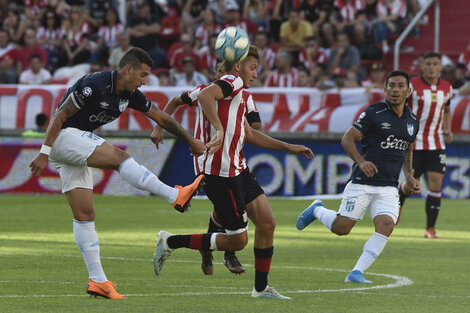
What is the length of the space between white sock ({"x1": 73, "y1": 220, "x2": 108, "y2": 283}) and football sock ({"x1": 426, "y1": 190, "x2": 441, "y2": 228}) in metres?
6.83

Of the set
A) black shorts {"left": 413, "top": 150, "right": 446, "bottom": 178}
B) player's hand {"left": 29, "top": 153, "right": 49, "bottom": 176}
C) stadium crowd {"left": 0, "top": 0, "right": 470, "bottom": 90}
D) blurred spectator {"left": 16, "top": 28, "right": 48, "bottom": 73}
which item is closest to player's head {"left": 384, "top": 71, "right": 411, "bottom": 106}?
player's hand {"left": 29, "top": 153, "right": 49, "bottom": 176}

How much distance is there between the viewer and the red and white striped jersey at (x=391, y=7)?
2395 centimetres

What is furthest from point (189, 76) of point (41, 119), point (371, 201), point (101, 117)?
point (101, 117)

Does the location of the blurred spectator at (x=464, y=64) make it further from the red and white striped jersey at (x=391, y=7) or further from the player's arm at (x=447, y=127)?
the player's arm at (x=447, y=127)

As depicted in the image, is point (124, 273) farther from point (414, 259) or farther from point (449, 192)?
point (449, 192)

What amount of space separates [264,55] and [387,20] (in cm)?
282

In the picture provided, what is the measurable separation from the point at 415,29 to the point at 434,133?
34.4ft

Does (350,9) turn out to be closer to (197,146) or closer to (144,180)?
(197,146)

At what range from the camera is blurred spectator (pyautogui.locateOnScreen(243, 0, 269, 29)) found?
83.4 ft

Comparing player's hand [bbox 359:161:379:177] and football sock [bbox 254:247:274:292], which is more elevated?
player's hand [bbox 359:161:379:177]

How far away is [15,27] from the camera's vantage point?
2675cm

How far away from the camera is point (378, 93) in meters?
20.9

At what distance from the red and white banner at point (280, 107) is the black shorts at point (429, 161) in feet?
20.9

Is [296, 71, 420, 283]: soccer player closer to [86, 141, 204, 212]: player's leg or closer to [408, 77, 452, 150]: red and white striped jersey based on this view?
[86, 141, 204, 212]: player's leg
